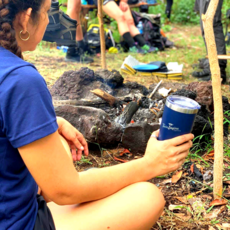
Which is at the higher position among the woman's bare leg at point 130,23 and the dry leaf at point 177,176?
the woman's bare leg at point 130,23

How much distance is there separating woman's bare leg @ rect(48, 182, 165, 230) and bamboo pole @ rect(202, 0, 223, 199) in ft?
2.26

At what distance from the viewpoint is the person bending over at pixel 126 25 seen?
6934mm

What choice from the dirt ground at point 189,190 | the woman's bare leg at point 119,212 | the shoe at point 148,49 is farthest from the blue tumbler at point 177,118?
the shoe at point 148,49

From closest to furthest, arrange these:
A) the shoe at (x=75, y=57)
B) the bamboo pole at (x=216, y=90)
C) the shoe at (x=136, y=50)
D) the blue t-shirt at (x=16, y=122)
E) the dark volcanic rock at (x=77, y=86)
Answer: the blue t-shirt at (x=16, y=122) → the bamboo pole at (x=216, y=90) → the dark volcanic rock at (x=77, y=86) → the shoe at (x=75, y=57) → the shoe at (x=136, y=50)

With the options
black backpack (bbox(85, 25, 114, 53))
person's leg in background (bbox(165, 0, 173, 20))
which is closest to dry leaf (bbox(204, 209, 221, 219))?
black backpack (bbox(85, 25, 114, 53))

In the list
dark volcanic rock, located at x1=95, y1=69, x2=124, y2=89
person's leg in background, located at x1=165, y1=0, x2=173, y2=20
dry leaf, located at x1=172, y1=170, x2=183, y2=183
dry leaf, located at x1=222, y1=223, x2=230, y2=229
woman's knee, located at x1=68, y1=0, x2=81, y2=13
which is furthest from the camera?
person's leg in background, located at x1=165, y1=0, x2=173, y2=20

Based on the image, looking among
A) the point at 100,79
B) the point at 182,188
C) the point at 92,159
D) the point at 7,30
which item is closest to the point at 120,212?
the point at 7,30

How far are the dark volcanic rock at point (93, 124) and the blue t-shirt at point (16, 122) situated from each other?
1579 mm

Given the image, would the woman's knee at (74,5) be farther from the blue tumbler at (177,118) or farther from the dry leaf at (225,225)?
the dry leaf at (225,225)

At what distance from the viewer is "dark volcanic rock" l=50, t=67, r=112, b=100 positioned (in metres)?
3.44

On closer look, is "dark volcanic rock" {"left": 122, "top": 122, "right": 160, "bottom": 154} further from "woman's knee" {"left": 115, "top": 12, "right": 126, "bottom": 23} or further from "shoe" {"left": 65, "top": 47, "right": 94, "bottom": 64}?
"woman's knee" {"left": 115, "top": 12, "right": 126, "bottom": 23}

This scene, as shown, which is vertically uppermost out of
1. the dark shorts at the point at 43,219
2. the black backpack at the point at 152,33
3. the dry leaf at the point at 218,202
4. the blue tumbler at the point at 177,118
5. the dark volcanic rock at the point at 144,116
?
the blue tumbler at the point at 177,118

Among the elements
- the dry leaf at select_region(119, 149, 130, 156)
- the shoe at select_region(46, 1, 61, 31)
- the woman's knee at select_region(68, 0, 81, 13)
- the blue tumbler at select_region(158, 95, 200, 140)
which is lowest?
the dry leaf at select_region(119, 149, 130, 156)

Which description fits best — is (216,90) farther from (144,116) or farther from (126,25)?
(126,25)
